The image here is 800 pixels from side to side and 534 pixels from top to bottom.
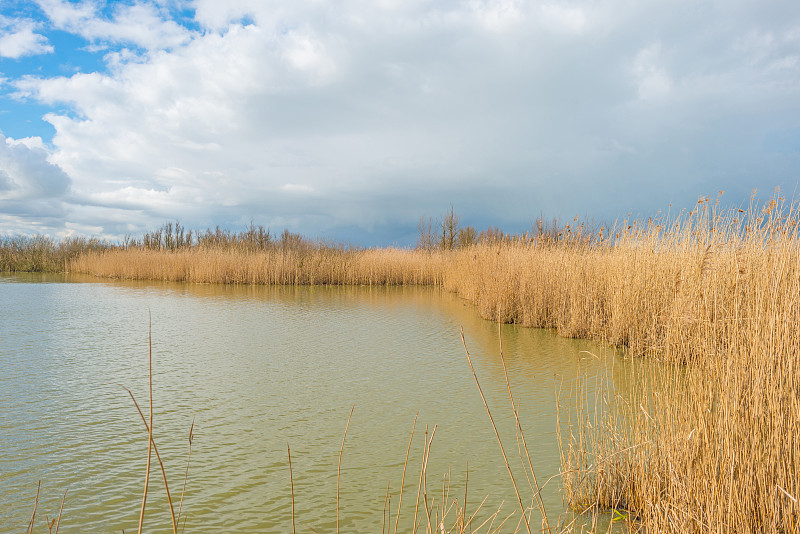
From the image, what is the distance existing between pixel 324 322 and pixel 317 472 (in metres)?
6.27

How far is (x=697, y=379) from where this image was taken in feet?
7.99

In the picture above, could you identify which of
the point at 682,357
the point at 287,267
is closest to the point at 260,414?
the point at 682,357

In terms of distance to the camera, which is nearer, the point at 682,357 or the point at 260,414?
the point at 260,414

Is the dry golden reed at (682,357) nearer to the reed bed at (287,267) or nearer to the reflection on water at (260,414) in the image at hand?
the reflection on water at (260,414)

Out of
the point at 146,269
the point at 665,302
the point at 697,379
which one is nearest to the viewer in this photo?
the point at 697,379

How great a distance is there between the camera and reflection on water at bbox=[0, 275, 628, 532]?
9.43 ft

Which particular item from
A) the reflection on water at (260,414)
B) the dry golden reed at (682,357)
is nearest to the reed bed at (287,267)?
the dry golden reed at (682,357)

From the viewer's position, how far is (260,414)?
14.1 feet

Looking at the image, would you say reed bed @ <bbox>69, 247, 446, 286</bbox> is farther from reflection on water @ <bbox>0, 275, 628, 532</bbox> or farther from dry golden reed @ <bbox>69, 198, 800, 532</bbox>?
reflection on water @ <bbox>0, 275, 628, 532</bbox>

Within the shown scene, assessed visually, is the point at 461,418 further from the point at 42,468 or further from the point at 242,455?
the point at 42,468

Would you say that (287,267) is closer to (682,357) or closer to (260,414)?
(260,414)

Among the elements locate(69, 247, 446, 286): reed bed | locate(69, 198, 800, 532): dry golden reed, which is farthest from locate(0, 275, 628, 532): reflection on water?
locate(69, 247, 446, 286): reed bed

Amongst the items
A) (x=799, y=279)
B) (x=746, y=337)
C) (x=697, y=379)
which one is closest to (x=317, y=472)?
(x=697, y=379)

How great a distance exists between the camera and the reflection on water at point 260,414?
2.87 meters
